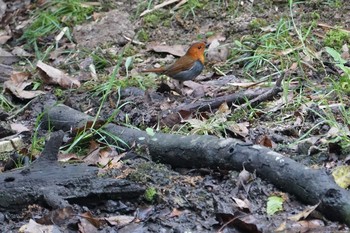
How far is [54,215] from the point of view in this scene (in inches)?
148

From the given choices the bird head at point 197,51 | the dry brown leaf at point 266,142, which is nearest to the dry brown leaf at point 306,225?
the dry brown leaf at point 266,142

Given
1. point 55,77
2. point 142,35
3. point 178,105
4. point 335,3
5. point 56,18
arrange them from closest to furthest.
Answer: point 178,105 → point 55,77 → point 335,3 → point 142,35 → point 56,18

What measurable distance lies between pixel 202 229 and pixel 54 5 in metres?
5.22

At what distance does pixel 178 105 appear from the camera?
5.69m

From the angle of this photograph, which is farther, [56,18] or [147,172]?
[56,18]

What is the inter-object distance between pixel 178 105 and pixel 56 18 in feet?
9.51

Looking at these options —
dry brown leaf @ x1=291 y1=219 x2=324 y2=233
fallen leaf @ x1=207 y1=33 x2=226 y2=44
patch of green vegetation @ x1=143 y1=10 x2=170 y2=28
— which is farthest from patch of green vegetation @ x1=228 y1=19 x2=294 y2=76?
dry brown leaf @ x1=291 y1=219 x2=324 y2=233

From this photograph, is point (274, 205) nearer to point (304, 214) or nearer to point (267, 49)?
point (304, 214)

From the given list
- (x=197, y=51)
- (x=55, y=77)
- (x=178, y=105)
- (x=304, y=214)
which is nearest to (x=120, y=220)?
(x=304, y=214)

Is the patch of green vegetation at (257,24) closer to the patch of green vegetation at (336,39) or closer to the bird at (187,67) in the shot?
Result: the patch of green vegetation at (336,39)

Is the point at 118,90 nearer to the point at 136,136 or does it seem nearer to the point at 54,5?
the point at 136,136

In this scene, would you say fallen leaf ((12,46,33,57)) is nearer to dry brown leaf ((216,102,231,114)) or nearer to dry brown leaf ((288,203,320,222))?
dry brown leaf ((216,102,231,114))

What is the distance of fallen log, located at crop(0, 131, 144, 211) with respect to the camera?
A: 3.88 metres

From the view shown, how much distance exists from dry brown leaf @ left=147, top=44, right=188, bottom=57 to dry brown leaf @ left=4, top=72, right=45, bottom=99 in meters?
1.27
